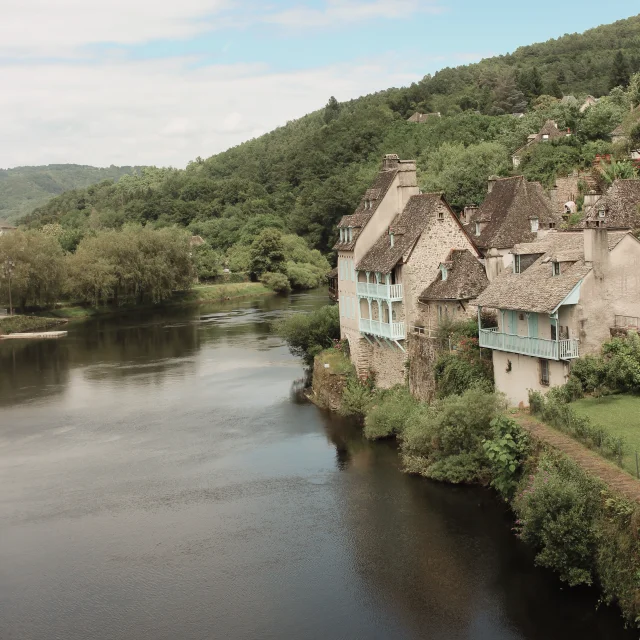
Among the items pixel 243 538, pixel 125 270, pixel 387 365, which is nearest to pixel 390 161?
pixel 387 365

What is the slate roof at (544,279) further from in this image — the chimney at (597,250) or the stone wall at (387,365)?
the stone wall at (387,365)

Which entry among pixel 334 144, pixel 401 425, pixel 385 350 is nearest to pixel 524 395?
pixel 401 425

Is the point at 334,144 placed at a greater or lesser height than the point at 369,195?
greater

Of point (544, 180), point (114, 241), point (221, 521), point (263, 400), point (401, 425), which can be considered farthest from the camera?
point (114, 241)

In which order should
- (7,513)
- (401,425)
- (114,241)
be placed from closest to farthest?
(7,513), (401,425), (114,241)

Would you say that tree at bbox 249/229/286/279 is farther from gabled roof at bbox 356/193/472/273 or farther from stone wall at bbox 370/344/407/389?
gabled roof at bbox 356/193/472/273

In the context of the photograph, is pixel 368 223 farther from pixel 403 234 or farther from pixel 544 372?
pixel 544 372

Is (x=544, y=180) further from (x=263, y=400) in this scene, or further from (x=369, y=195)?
(x=263, y=400)
